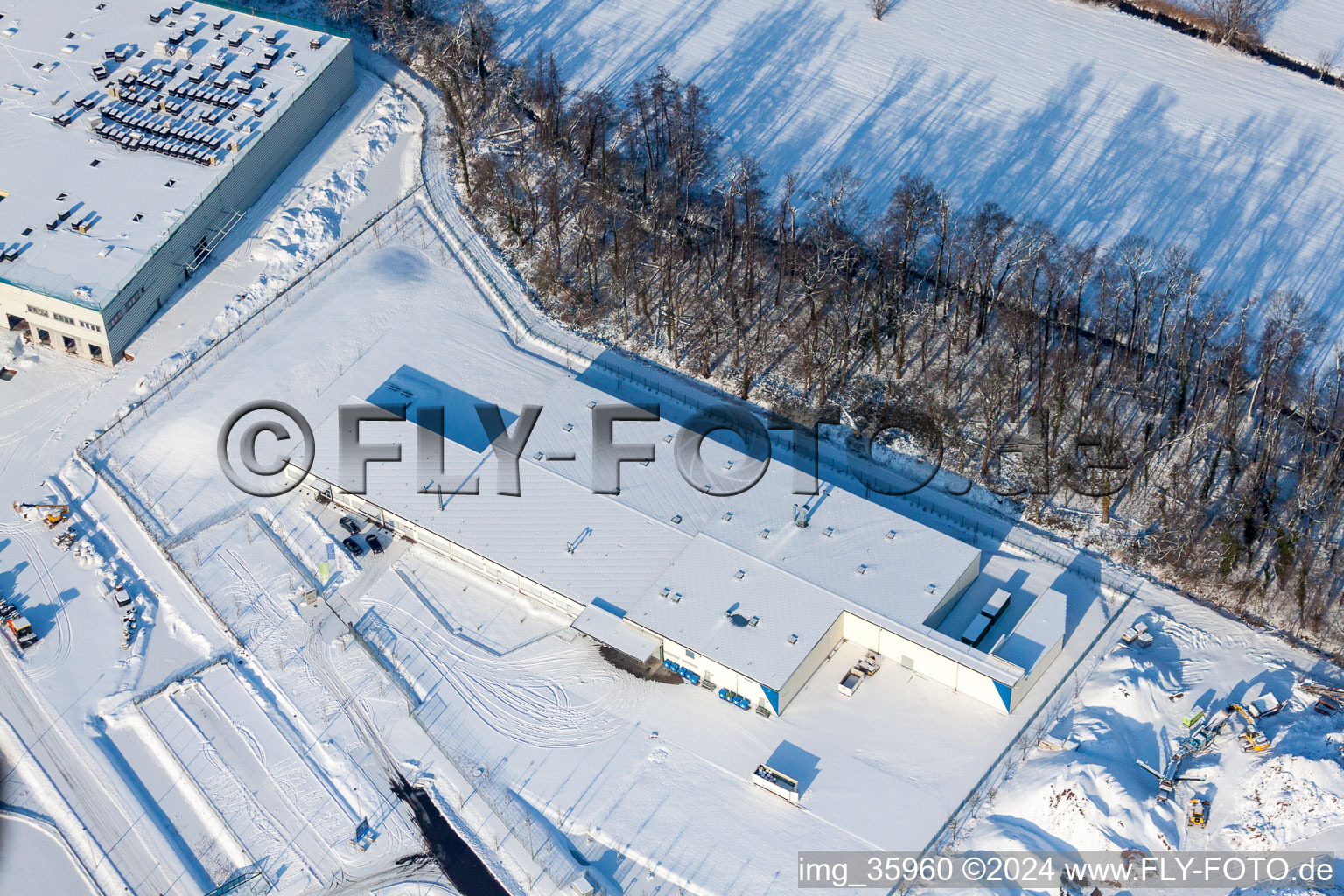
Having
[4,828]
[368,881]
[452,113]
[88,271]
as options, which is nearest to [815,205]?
[452,113]

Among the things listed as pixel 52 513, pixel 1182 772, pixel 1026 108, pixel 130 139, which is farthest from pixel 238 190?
→ pixel 1182 772

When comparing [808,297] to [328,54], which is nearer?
[808,297]

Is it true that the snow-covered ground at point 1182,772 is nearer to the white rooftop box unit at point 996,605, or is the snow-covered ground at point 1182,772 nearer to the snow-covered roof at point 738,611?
the white rooftop box unit at point 996,605

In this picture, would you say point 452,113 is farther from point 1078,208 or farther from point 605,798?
point 605,798

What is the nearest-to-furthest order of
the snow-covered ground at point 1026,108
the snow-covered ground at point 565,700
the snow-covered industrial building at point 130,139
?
the snow-covered ground at point 565,700, the snow-covered industrial building at point 130,139, the snow-covered ground at point 1026,108

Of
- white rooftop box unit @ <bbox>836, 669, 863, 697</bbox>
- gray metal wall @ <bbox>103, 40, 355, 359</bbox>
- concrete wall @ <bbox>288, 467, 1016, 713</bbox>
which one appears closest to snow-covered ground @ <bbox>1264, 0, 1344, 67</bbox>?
concrete wall @ <bbox>288, 467, 1016, 713</bbox>

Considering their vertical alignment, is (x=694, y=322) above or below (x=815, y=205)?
below

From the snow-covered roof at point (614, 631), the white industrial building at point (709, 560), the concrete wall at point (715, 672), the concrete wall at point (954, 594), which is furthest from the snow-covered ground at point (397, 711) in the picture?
the concrete wall at point (954, 594)
